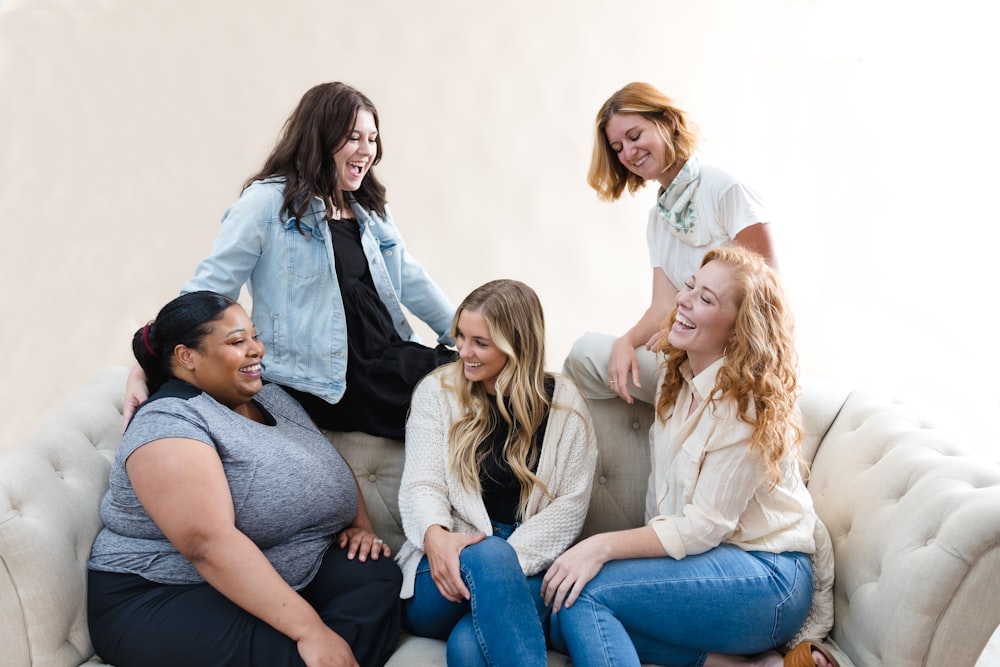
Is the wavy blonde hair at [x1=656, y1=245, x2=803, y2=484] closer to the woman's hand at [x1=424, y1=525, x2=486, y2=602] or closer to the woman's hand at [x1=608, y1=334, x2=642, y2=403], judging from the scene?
the woman's hand at [x1=608, y1=334, x2=642, y2=403]

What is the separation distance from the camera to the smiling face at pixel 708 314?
1821 millimetres

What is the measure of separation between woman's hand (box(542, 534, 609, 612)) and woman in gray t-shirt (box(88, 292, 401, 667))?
357 mm

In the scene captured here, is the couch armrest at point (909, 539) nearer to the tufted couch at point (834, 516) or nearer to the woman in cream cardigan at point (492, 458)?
the tufted couch at point (834, 516)

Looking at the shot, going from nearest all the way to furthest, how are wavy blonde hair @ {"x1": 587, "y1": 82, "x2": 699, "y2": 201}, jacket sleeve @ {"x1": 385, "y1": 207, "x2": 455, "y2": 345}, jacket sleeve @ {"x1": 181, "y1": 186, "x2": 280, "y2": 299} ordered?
1. jacket sleeve @ {"x1": 181, "y1": 186, "x2": 280, "y2": 299}
2. wavy blonde hair @ {"x1": 587, "y1": 82, "x2": 699, "y2": 201}
3. jacket sleeve @ {"x1": 385, "y1": 207, "x2": 455, "y2": 345}

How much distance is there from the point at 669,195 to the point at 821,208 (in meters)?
1.51

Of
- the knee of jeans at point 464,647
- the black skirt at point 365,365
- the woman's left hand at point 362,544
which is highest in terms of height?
the black skirt at point 365,365

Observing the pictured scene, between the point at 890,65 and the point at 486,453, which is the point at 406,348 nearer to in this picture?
the point at 486,453

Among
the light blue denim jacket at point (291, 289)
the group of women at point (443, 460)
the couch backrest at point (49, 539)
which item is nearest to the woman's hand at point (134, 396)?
the group of women at point (443, 460)

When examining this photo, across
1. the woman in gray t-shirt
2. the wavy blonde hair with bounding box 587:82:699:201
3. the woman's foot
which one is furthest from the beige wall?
the woman's foot

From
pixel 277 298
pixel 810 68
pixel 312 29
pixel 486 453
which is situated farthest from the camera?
pixel 810 68

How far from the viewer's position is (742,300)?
5.95 ft

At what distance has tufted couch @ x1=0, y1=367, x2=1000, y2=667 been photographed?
5.43 feet

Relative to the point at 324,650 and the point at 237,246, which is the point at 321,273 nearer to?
the point at 237,246

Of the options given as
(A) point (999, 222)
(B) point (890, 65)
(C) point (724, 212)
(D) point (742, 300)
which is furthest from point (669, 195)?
(A) point (999, 222)
